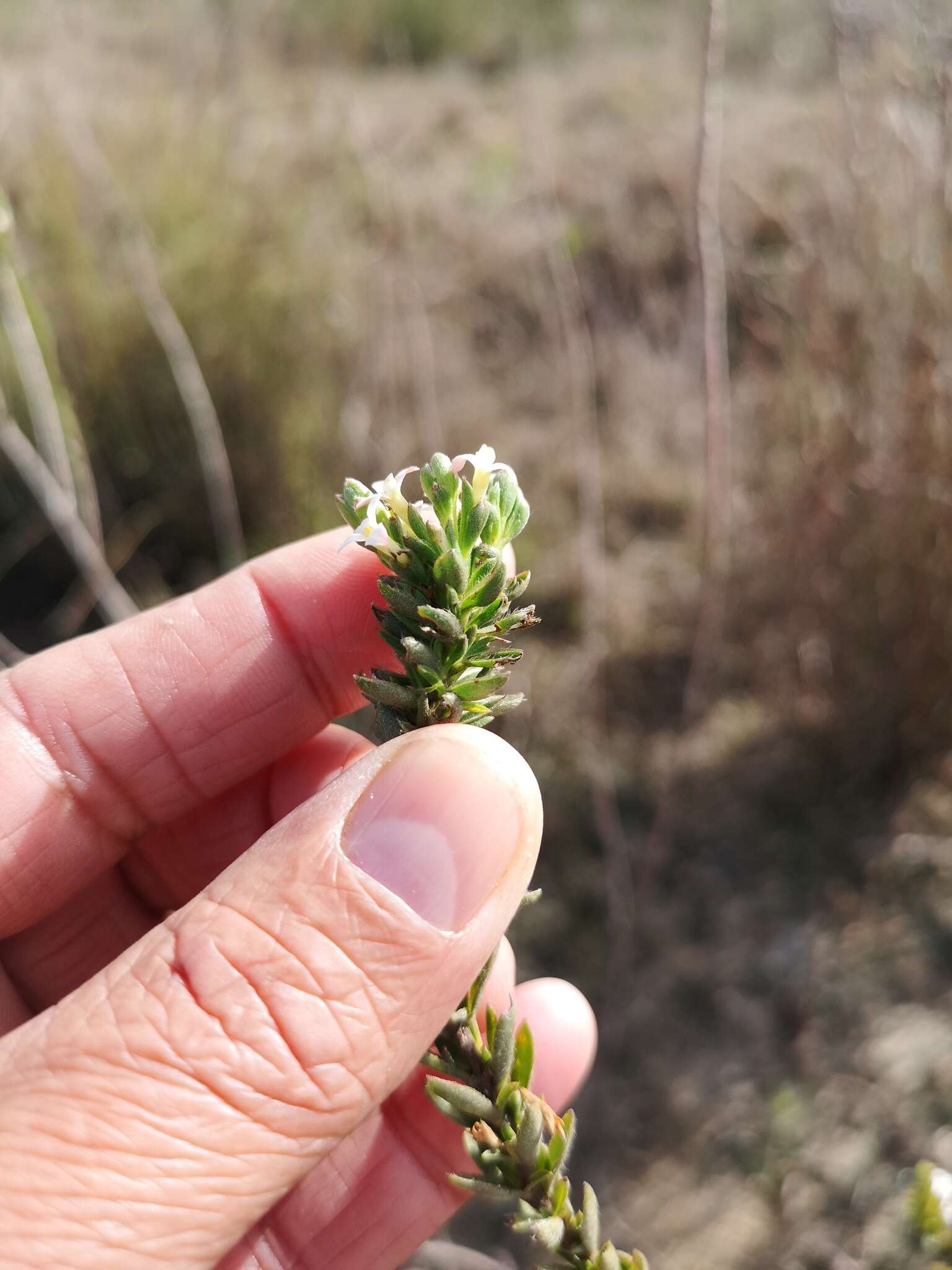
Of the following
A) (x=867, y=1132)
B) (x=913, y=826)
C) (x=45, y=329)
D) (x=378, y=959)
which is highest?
(x=45, y=329)

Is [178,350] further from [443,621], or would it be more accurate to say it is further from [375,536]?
[443,621]

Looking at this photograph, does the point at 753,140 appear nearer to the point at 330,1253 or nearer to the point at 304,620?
the point at 304,620

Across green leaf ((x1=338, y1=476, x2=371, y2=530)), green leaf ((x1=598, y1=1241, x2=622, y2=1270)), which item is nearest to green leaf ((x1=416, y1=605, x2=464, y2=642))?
green leaf ((x1=338, y1=476, x2=371, y2=530))

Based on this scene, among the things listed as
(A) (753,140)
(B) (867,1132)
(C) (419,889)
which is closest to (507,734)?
(B) (867,1132)

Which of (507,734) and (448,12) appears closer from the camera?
(507,734)

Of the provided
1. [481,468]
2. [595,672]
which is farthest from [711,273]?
[595,672]

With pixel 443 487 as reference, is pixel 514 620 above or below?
below

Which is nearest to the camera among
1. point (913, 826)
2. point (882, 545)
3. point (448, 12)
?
point (882, 545)

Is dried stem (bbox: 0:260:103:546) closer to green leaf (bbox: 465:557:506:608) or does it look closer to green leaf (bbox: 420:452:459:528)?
green leaf (bbox: 420:452:459:528)
